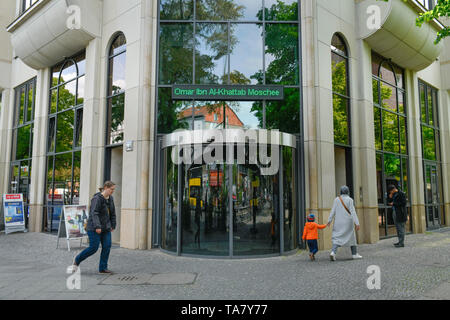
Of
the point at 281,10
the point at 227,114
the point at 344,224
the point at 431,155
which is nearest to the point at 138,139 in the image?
the point at 227,114

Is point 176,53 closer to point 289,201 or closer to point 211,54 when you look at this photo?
point 211,54

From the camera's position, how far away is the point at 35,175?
46.5 ft

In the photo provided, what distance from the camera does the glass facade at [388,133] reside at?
1216cm

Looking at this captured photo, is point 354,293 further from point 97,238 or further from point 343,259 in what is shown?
point 97,238

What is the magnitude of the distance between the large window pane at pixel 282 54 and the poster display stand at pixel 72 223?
6.71 metres

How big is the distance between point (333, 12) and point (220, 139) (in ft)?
19.6

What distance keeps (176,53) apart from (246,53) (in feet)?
6.87

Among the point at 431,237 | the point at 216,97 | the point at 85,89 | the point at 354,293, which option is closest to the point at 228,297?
the point at 354,293

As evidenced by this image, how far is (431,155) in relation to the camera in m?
16.1

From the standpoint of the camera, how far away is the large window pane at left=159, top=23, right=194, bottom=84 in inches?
405

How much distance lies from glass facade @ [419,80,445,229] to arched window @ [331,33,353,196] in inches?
243

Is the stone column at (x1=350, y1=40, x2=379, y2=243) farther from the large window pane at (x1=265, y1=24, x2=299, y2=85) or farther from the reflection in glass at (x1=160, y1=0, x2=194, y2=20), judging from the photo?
the reflection in glass at (x1=160, y1=0, x2=194, y2=20)
